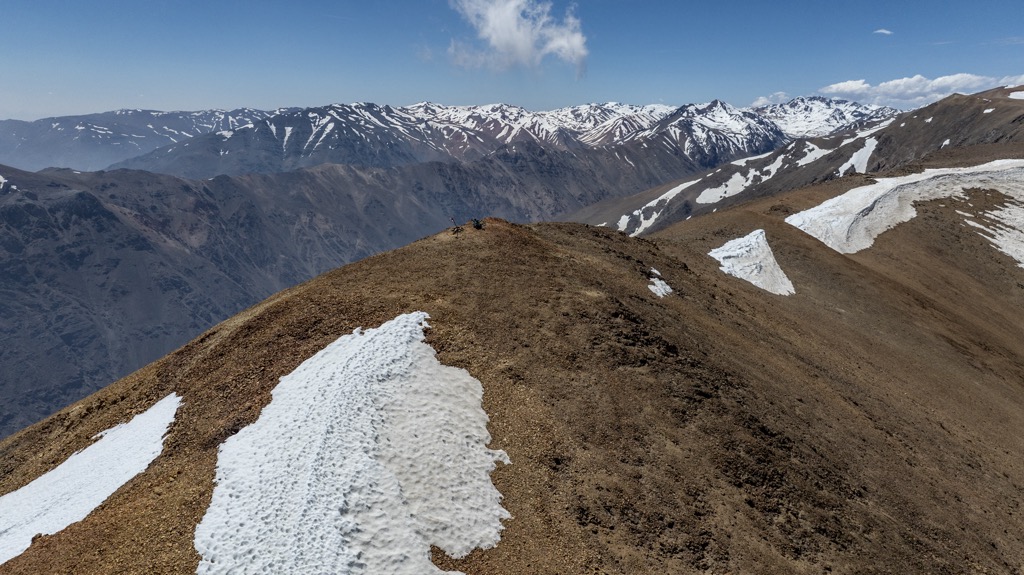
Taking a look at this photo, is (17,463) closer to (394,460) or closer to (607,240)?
(394,460)

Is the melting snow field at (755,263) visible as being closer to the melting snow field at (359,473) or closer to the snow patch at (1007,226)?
the melting snow field at (359,473)

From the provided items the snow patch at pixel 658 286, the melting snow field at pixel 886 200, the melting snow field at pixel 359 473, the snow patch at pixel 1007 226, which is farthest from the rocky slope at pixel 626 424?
the snow patch at pixel 1007 226

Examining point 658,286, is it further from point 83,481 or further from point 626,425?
point 83,481

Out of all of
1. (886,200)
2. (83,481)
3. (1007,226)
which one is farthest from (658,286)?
(1007,226)

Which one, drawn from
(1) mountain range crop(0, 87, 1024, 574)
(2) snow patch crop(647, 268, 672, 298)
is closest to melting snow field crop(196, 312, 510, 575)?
(1) mountain range crop(0, 87, 1024, 574)

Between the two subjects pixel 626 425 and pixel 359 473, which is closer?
pixel 359 473

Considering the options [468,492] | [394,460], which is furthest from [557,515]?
[394,460]
